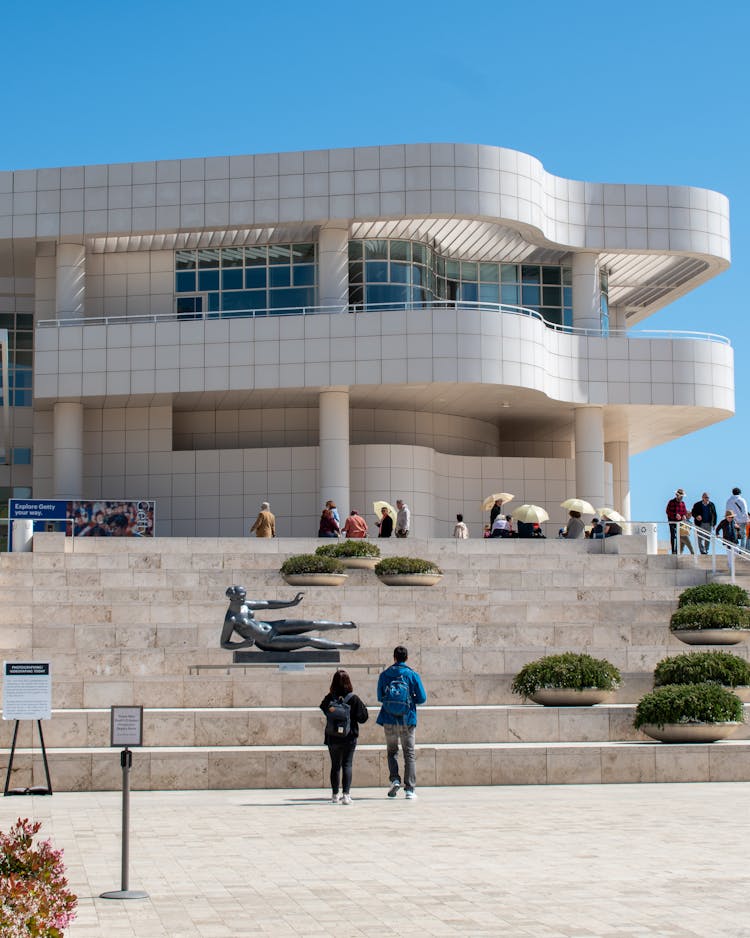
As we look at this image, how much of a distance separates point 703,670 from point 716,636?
426cm

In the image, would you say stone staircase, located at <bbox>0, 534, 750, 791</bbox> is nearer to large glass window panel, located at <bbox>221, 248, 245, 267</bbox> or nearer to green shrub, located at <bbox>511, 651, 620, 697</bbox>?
green shrub, located at <bbox>511, 651, 620, 697</bbox>

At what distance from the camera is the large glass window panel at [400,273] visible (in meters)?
43.9

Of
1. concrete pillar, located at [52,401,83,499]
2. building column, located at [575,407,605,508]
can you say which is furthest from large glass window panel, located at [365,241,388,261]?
concrete pillar, located at [52,401,83,499]

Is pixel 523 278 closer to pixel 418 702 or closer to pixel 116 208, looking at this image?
pixel 116 208

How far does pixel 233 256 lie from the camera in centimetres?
4509

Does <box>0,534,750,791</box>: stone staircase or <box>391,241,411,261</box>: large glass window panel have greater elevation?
<box>391,241,411,261</box>: large glass window panel

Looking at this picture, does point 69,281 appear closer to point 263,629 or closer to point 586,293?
point 586,293

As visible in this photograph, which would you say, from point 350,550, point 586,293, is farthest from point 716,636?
point 586,293

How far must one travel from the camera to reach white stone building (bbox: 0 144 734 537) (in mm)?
42281

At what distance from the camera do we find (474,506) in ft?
149

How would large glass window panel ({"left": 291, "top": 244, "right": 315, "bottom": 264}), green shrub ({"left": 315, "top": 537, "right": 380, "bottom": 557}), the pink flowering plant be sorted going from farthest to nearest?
1. large glass window panel ({"left": 291, "top": 244, "right": 315, "bottom": 264})
2. green shrub ({"left": 315, "top": 537, "right": 380, "bottom": 557})
3. the pink flowering plant

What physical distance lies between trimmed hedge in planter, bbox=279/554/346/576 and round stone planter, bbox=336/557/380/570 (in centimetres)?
145

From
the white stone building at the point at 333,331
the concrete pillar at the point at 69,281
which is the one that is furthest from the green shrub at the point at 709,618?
the concrete pillar at the point at 69,281

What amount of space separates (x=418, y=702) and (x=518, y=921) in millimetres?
7712
